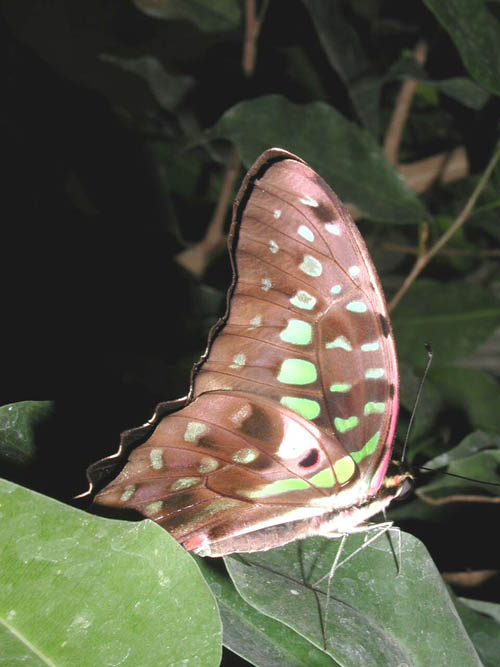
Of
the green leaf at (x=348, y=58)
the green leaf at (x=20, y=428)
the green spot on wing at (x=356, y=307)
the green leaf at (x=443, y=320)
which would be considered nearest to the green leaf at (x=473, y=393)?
the green leaf at (x=443, y=320)

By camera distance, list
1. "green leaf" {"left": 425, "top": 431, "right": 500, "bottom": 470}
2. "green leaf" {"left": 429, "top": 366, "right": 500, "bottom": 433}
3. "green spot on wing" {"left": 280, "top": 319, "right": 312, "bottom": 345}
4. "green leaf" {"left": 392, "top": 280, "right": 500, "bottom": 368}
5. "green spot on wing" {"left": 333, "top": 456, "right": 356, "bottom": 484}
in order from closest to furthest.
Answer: "green spot on wing" {"left": 280, "top": 319, "right": 312, "bottom": 345}
"green spot on wing" {"left": 333, "top": 456, "right": 356, "bottom": 484}
"green leaf" {"left": 425, "top": 431, "right": 500, "bottom": 470}
"green leaf" {"left": 429, "top": 366, "right": 500, "bottom": 433}
"green leaf" {"left": 392, "top": 280, "right": 500, "bottom": 368}

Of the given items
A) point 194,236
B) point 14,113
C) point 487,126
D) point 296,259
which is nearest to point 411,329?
point 487,126

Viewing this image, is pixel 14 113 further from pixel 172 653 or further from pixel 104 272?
pixel 172 653

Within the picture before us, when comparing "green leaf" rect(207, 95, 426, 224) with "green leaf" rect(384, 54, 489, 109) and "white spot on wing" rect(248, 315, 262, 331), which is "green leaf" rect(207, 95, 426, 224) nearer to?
"green leaf" rect(384, 54, 489, 109)

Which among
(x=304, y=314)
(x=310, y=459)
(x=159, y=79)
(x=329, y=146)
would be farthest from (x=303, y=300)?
(x=159, y=79)

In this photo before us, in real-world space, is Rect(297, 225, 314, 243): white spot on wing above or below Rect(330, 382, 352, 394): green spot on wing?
above

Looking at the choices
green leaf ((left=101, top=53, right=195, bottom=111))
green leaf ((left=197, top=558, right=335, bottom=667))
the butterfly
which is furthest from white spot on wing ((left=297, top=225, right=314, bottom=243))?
green leaf ((left=101, top=53, right=195, bottom=111))
